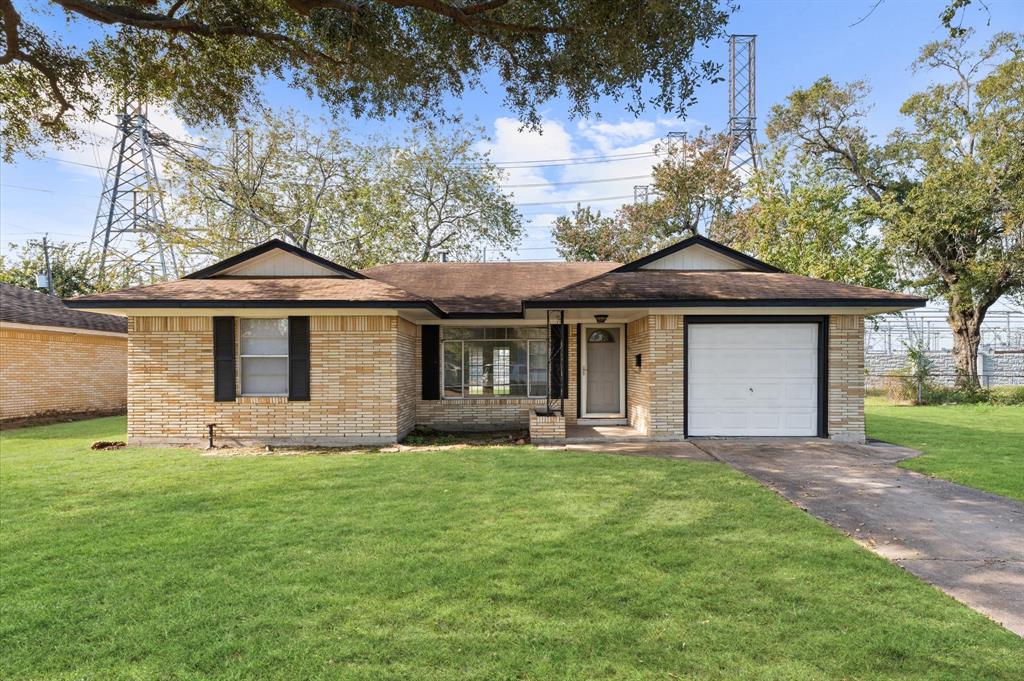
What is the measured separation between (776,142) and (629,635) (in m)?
26.1

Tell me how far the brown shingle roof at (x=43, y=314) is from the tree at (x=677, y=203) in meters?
24.2

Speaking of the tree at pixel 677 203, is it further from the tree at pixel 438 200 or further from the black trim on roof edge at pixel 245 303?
Result: the black trim on roof edge at pixel 245 303

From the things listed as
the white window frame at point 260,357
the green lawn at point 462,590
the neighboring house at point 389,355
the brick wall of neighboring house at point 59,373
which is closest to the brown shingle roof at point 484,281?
the neighboring house at point 389,355

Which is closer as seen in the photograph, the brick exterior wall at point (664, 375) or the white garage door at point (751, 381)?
the brick exterior wall at point (664, 375)

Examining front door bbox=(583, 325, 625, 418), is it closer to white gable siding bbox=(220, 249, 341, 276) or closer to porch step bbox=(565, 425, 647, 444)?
porch step bbox=(565, 425, 647, 444)

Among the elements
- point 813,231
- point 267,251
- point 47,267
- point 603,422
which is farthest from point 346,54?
point 47,267

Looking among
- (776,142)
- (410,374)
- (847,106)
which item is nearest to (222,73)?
(410,374)

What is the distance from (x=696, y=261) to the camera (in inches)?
452

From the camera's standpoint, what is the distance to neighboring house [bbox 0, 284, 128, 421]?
13.7 m

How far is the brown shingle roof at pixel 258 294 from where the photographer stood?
9.27 meters

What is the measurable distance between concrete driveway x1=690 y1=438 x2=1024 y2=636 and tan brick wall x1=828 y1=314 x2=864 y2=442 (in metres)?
0.88

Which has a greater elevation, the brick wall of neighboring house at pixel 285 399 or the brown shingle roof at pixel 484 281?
the brown shingle roof at pixel 484 281

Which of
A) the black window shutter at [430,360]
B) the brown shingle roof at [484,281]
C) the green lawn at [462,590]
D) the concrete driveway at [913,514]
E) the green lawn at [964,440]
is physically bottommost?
the green lawn at [964,440]

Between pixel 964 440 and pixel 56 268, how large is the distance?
4144 cm
